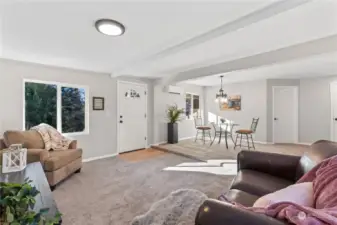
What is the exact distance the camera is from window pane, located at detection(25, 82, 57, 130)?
3.95 m

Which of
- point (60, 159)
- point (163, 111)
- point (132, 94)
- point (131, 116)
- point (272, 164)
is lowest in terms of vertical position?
point (60, 159)

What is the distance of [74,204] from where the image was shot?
8.01ft

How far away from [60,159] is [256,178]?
8.99 ft

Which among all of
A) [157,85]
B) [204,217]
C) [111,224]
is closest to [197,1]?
[204,217]

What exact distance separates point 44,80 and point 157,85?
9.96 feet

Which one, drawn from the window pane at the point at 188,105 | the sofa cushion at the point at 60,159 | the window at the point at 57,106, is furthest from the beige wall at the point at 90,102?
the sofa cushion at the point at 60,159

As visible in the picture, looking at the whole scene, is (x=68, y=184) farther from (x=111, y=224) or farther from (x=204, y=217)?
(x=204, y=217)

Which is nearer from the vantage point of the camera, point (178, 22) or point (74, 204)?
point (178, 22)

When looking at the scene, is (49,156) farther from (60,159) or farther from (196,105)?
(196,105)

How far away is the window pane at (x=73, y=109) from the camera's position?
444 centimetres

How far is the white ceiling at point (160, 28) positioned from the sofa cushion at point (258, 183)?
1.56 meters

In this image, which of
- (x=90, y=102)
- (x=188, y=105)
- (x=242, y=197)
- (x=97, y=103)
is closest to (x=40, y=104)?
(x=90, y=102)

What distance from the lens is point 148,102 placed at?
612 cm

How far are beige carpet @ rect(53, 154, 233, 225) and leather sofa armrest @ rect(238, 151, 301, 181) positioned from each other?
29.4 inches
